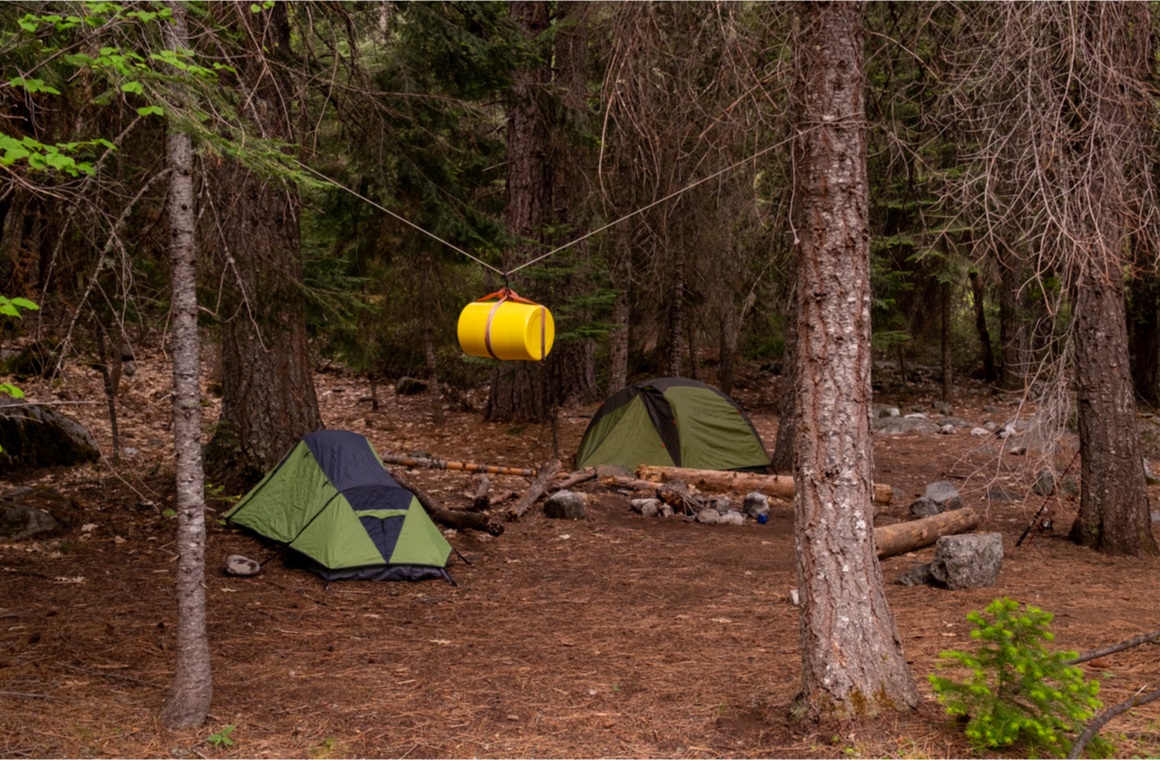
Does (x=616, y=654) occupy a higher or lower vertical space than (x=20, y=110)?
lower

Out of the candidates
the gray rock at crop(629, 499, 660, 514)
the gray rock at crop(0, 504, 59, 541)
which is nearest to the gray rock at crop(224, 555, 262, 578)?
the gray rock at crop(0, 504, 59, 541)

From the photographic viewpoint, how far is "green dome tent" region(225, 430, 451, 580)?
7.32m

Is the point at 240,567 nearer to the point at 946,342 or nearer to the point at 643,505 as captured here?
the point at 643,505

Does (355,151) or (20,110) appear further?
(355,151)

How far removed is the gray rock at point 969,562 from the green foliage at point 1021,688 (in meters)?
3.27

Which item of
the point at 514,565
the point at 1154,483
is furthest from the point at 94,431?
the point at 1154,483

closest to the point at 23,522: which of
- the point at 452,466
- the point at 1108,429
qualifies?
the point at 452,466

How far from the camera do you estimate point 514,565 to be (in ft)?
26.2

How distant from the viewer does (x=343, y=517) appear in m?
7.43

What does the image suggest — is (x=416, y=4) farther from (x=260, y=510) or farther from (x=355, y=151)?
(x=260, y=510)

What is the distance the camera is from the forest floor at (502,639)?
14.1 ft

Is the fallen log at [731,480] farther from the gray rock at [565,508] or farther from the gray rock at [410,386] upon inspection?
the gray rock at [410,386]

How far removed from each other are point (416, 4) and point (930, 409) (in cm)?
1268

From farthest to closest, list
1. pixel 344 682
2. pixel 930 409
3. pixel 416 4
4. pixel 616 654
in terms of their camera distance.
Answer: pixel 930 409
pixel 416 4
pixel 616 654
pixel 344 682
